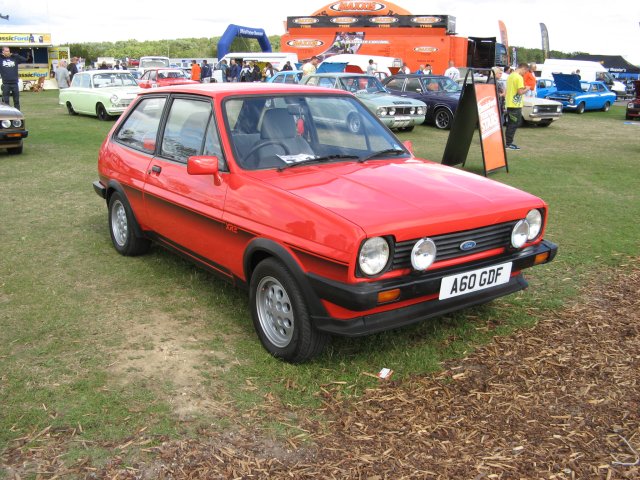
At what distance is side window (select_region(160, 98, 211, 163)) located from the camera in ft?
14.2

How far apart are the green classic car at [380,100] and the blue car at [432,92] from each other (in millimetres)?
1207

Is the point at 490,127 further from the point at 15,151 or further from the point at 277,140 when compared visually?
the point at 15,151

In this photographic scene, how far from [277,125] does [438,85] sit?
14.4 m

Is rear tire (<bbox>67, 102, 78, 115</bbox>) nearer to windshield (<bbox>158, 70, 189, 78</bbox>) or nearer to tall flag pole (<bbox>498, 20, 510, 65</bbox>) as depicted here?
windshield (<bbox>158, 70, 189, 78</bbox>)

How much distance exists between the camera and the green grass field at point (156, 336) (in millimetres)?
3148

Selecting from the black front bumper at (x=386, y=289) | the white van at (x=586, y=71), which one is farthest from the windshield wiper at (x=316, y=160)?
the white van at (x=586, y=71)

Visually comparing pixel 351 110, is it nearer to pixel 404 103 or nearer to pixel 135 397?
pixel 135 397

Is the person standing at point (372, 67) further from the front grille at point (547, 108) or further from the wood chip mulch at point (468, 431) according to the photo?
the wood chip mulch at point (468, 431)

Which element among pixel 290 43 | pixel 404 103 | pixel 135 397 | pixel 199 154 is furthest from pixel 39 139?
pixel 290 43

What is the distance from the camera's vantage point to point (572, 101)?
23.8 metres

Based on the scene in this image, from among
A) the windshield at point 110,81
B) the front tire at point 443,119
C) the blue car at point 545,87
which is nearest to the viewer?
the front tire at point 443,119

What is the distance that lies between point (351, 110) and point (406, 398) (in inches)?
92.6

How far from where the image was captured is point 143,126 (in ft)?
17.1

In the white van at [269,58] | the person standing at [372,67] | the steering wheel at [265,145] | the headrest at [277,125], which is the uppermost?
the white van at [269,58]
